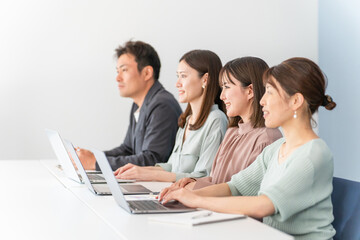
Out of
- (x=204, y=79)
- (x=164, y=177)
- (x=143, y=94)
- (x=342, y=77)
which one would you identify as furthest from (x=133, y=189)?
(x=342, y=77)

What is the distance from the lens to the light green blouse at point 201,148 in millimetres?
2674

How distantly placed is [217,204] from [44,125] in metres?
3.29

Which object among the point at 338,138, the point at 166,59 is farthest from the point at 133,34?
the point at 338,138

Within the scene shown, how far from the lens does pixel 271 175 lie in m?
1.83

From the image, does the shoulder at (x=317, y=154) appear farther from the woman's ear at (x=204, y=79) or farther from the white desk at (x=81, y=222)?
the woman's ear at (x=204, y=79)

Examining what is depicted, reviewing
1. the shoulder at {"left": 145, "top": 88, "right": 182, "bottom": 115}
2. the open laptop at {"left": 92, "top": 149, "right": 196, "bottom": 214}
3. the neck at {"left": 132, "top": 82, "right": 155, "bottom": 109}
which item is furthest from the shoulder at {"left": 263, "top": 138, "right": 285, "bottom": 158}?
the neck at {"left": 132, "top": 82, "right": 155, "bottom": 109}

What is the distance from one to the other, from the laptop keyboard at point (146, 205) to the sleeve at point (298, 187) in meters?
0.37

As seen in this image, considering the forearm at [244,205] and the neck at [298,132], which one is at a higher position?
the neck at [298,132]

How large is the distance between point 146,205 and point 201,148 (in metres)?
0.98

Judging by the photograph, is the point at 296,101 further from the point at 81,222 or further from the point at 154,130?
the point at 154,130

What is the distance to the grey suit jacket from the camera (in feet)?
10.4

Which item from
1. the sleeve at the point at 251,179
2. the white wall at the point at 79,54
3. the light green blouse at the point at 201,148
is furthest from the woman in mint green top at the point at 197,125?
the white wall at the point at 79,54

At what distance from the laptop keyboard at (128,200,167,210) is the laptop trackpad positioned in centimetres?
28

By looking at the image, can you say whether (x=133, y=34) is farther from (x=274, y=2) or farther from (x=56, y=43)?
(x=274, y=2)
